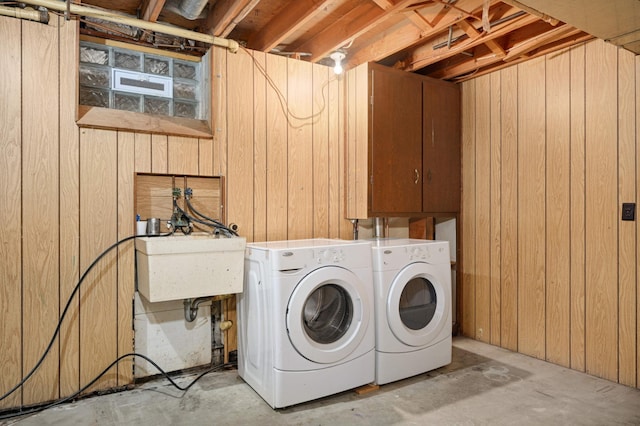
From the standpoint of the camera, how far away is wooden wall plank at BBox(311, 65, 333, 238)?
3.00m

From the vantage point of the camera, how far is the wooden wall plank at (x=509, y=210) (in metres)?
2.98

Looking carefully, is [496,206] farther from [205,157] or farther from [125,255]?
[125,255]

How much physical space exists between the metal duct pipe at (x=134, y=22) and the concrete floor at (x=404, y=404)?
2.09m

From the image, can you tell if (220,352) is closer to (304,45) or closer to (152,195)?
(152,195)

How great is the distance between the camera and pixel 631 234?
238 centimetres

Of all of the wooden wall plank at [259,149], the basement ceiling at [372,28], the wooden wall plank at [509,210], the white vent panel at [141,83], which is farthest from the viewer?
the wooden wall plank at [509,210]

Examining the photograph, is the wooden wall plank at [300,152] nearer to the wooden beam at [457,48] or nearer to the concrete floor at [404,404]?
the wooden beam at [457,48]

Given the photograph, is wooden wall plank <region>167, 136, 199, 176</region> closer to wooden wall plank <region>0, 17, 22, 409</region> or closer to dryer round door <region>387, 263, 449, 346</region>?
wooden wall plank <region>0, 17, 22, 409</region>

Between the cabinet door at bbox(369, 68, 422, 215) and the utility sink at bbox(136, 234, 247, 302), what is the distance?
43.9 inches

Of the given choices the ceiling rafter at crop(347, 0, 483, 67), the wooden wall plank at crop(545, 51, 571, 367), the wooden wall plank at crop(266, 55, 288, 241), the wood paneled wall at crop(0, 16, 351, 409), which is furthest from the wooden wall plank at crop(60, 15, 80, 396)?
the wooden wall plank at crop(545, 51, 571, 367)

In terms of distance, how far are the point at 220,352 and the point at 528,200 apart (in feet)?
7.79

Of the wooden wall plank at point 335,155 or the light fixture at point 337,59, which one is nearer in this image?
the light fixture at point 337,59

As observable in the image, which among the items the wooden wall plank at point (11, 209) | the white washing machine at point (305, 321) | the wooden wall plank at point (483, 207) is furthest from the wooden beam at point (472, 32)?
the wooden wall plank at point (11, 209)

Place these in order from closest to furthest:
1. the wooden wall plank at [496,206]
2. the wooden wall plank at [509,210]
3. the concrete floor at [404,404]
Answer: the concrete floor at [404,404] → the wooden wall plank at [509,210] → the wooden wall plank at [496,206]
